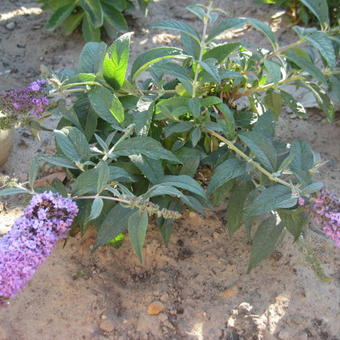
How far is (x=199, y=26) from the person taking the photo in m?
4.41

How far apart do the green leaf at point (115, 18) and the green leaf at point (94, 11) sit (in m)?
0.19

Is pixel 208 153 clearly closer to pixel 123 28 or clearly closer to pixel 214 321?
pixel 214 321

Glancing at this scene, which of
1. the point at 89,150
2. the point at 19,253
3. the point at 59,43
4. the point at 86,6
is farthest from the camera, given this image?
the point at 59,43

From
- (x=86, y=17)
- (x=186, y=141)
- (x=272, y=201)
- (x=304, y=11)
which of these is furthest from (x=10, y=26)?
(x=272, y=201)

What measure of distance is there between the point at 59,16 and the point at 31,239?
2.72 metres

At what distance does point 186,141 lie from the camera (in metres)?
2.50

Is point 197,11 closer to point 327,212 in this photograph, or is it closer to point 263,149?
point 263,149

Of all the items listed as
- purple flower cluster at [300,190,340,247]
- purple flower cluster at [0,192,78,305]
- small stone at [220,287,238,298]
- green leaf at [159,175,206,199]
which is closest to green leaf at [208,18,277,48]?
green leaf at [159,175,206,199]

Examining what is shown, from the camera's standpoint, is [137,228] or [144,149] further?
[144,149]

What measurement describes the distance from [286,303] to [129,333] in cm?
69

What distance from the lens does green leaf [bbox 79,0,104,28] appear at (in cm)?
386

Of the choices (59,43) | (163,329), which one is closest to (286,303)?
(163,329)

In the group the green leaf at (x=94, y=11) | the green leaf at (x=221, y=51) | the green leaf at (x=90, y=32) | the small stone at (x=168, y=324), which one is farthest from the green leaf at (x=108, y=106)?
the green leaf at (x=90, y=32)

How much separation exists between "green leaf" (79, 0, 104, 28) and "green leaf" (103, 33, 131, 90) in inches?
62.3
